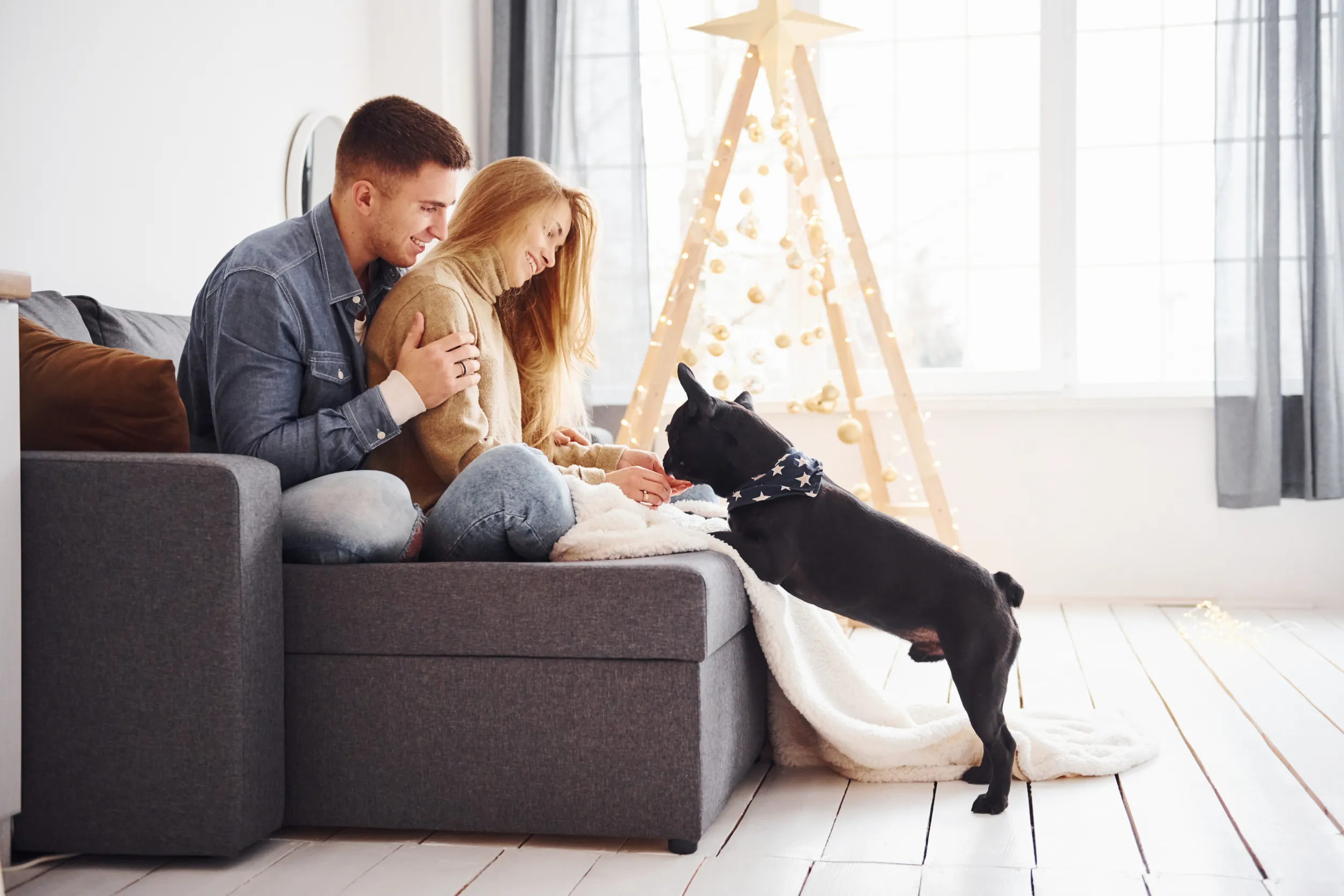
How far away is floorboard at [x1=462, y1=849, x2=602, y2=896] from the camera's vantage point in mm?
1509

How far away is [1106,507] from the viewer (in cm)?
386

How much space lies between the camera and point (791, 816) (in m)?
1.81

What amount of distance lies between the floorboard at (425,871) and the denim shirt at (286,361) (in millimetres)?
550

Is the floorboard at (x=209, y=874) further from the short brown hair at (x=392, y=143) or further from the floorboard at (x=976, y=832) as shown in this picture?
the short brown hair at (x=392, y=143)

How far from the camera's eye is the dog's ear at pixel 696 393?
72.3 inches

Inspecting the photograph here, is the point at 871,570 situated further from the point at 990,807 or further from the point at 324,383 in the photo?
the point at 324,383

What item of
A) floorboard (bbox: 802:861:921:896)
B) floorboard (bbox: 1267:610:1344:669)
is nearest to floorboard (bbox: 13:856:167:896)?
floorboard (bbox: 802:861:921:896)

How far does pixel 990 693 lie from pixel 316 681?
3.20 feet

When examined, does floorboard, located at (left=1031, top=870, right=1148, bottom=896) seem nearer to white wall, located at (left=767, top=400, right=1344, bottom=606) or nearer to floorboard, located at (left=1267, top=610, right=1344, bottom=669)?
floorboard, located at (left=1267, top=610, right=1344, bottom=669)

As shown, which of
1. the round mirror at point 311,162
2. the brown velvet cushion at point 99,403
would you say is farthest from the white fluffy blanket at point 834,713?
the round mirror at point 311,162

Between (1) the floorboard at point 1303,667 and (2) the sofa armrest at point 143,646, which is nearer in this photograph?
(2) the sofa armrest at point 143,646

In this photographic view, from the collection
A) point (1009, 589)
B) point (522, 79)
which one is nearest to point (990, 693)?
point (1009, 589)

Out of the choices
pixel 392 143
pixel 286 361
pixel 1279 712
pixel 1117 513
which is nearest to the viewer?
pixel 286 361

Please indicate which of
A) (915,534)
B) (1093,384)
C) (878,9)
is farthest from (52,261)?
(1093,384)
